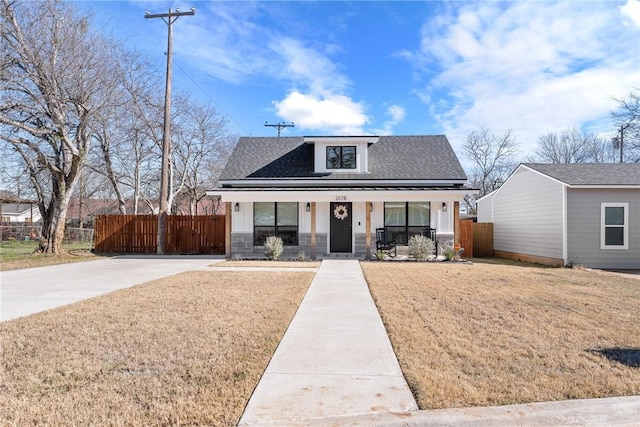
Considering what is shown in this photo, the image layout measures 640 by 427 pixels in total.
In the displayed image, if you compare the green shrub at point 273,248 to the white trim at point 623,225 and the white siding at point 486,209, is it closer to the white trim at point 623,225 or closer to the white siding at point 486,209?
the white trim at point 623,225

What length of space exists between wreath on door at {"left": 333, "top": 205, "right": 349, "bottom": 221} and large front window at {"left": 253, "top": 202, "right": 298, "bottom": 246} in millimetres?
1632

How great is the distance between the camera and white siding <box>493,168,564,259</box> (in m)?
14.2

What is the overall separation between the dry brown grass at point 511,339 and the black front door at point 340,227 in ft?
21.9

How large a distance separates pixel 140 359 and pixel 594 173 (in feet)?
53.7

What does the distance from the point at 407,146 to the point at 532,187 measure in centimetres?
593

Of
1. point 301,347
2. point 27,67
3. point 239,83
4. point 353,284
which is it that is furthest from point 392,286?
point 239,83

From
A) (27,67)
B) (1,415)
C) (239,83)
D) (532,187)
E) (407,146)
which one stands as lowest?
(1,415)

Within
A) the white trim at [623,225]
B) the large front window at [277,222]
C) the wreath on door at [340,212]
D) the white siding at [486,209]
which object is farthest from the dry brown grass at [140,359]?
the white siding at [486,209]

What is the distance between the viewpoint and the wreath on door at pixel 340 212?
52.5ft

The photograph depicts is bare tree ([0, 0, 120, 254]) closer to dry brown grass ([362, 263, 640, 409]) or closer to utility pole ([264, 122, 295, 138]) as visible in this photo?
dry brown grass ([362, 263, 640, 409])

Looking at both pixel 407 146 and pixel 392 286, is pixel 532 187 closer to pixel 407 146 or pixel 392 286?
pixel 407 146

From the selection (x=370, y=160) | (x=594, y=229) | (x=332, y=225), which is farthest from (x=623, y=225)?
(x=332, y=225)

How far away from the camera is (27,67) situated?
44.5 ft

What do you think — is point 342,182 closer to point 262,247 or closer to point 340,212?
point 340,212
